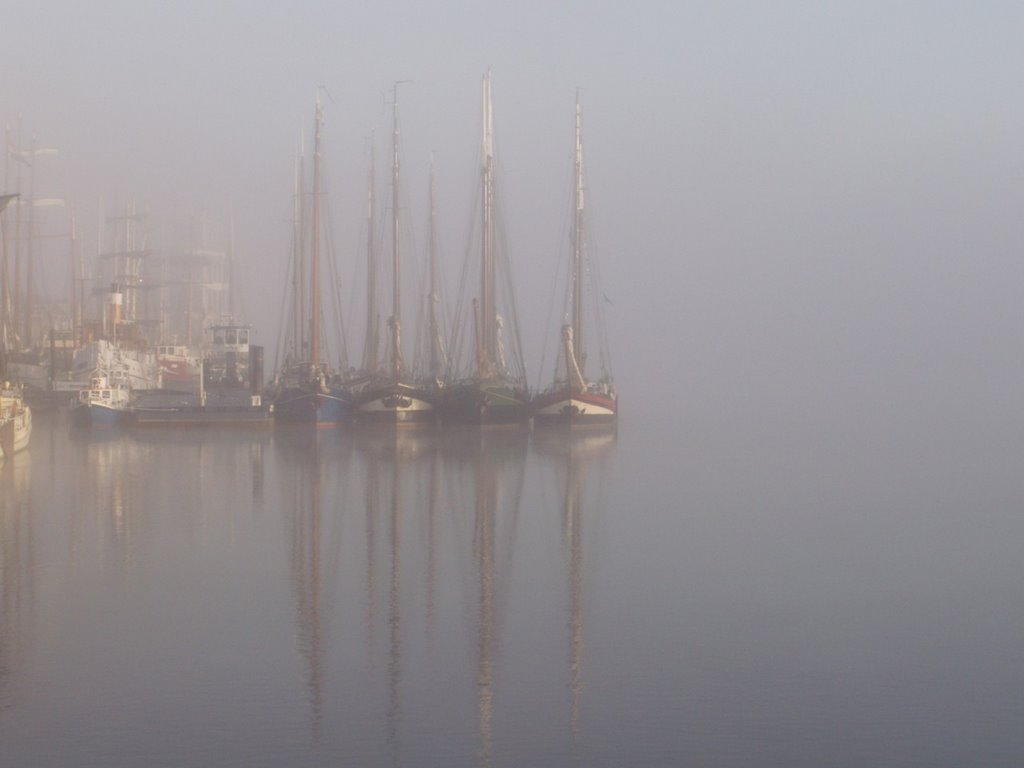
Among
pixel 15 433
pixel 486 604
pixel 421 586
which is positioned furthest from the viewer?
pixel 15 433

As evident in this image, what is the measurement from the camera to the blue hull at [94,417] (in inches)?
1736

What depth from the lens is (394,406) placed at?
4653cm

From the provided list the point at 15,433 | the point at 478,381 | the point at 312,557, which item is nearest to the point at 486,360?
A: the point at 478,381

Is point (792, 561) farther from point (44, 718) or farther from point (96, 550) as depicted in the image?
point (44, 718)

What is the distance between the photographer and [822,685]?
12.2 meters

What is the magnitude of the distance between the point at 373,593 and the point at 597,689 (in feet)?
16.1

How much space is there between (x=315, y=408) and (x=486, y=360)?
20.2 ft

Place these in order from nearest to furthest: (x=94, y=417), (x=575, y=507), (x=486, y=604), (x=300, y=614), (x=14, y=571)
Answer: (x=300, y=614) → (x=486, y=604) → (x=14, y=571) → (x=575, y=507) → (x=94, y=417)

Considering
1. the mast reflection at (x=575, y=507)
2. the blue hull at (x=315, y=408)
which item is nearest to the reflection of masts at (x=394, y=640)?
the mast reflection at (x=575, y=507)

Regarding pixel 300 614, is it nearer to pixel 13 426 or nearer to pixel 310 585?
pixel 310 585

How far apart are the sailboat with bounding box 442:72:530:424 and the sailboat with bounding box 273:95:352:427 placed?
3947mm

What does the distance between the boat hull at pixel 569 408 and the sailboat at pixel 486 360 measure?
0.79m

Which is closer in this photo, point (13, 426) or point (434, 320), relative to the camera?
point (13, 426)

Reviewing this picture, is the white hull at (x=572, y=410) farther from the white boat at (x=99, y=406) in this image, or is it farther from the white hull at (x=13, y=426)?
the white hull at (x=13, y=426)
